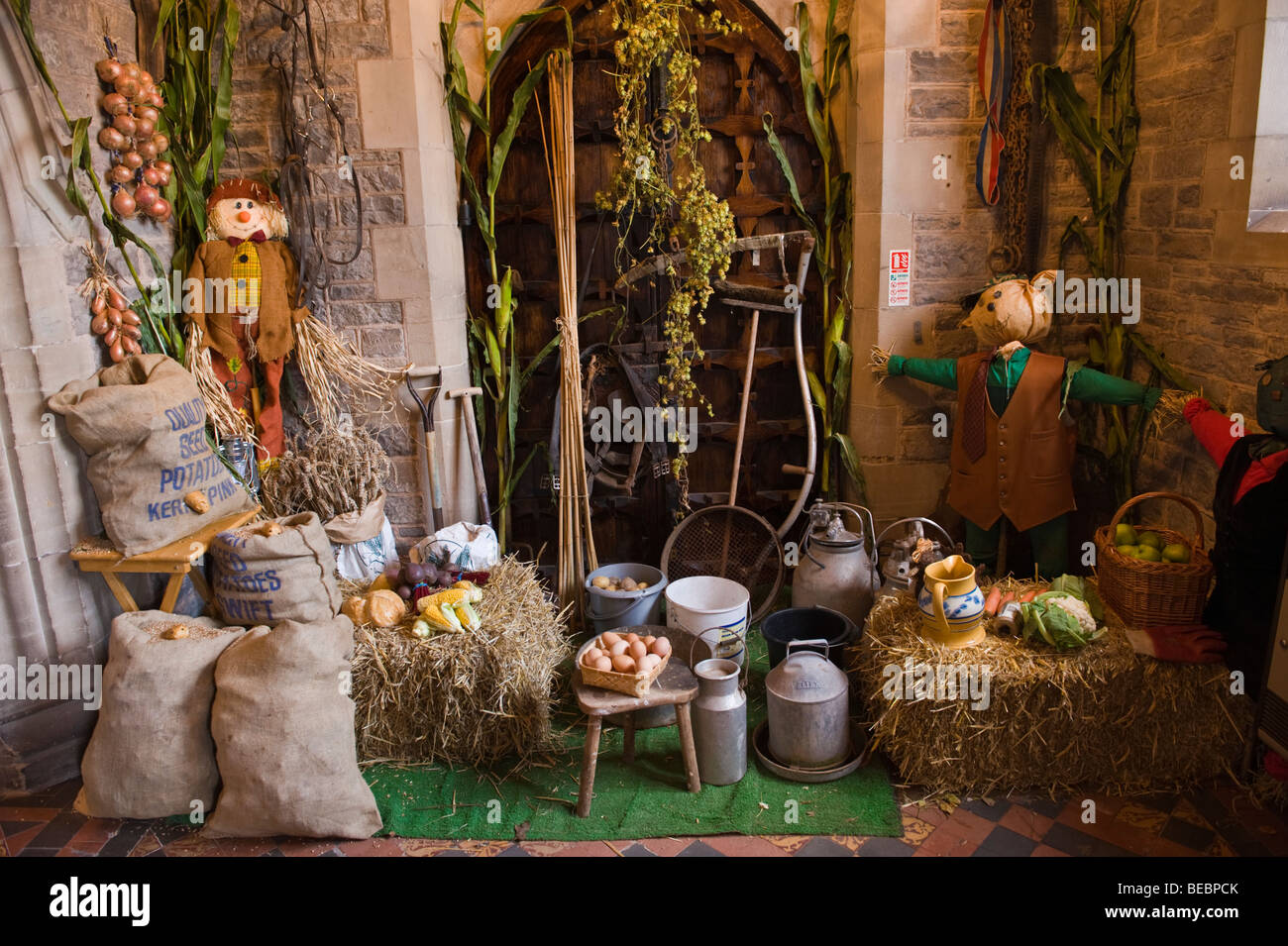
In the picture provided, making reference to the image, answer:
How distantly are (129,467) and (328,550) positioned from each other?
0.75m

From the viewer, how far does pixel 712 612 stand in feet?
12.2

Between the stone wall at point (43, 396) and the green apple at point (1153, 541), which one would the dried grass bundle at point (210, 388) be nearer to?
the stone wall at point (43, 396)

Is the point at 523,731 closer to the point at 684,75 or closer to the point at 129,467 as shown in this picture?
the point at 129,467

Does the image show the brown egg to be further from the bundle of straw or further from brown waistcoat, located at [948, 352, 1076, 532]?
brown waistcoat, located at [948, 352, 1076, 532]

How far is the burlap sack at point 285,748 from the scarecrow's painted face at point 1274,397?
10.4 ft

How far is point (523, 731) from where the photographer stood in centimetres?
358

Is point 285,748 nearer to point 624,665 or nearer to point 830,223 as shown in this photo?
point 624,665

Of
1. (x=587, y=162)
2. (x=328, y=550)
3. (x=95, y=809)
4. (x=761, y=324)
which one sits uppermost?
(x=587, y=162)

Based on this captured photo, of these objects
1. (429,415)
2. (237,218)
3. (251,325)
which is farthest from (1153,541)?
(237,218)

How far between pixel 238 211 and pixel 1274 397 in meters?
3.89

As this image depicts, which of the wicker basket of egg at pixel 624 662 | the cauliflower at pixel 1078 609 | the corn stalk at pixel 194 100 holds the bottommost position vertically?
the wicker basket of egg at pixel 624 662

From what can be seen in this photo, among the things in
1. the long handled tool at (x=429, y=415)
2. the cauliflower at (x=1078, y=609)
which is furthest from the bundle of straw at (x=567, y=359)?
the cauliflower at (x=1078, y=609)

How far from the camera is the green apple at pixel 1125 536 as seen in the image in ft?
11.3

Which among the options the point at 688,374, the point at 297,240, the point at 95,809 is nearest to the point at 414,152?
the point at 297,240
